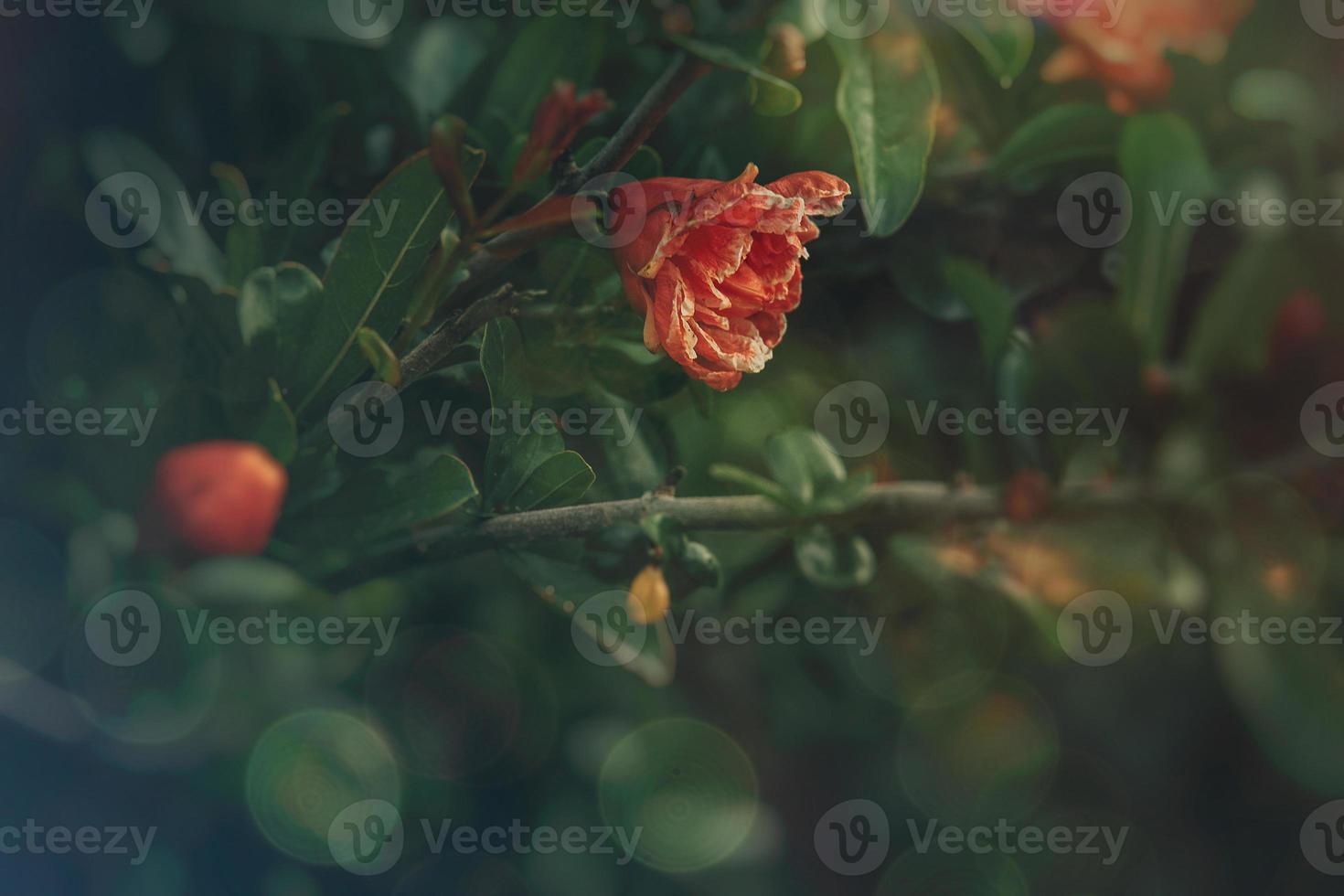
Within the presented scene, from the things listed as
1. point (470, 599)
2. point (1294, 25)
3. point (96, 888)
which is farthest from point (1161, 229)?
point (96, 888)

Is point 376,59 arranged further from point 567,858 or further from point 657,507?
point 567,858

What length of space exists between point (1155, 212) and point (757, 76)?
257 millimetres

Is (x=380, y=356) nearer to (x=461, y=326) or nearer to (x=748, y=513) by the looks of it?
(x=461, y=326)

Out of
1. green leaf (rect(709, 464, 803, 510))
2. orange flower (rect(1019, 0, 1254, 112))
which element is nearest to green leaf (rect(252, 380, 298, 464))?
green leaf (rect(709, 464, 803, 510))

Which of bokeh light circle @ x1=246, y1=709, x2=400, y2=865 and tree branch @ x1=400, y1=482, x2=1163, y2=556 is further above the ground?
tree branch @ x1=400, y1=482, x2=1163, y2=556

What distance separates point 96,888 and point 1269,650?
700mm

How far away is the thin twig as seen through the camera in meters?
0.46

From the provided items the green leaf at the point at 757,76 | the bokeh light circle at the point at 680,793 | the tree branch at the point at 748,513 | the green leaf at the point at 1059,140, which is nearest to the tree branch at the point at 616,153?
the green leaf at the point at 757,76

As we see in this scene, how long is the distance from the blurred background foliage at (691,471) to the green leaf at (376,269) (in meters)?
0.04

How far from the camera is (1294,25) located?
601mm

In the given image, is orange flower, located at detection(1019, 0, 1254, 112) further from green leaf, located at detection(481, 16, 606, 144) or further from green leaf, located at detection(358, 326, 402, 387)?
green leaf, located at detection(358, 326, 402, 387)

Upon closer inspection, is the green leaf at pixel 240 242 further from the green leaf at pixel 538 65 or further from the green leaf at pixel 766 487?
the green leaf at pixel 766 487

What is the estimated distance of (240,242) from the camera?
52cm

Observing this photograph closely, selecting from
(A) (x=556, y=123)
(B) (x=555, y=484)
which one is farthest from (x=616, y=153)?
(B) (x=555, y=484)
